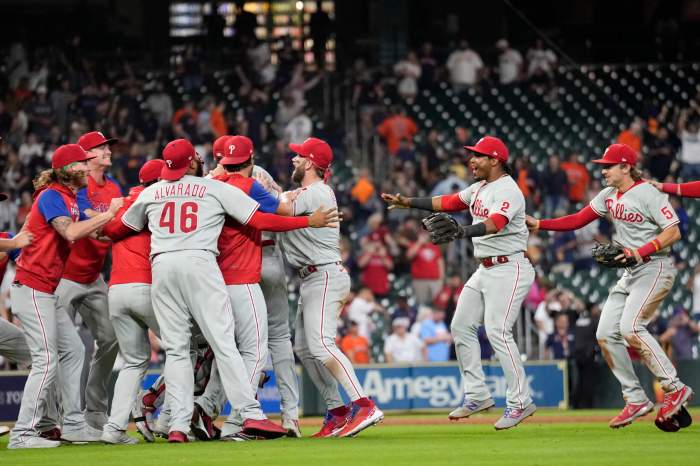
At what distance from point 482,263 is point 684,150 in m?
12.4

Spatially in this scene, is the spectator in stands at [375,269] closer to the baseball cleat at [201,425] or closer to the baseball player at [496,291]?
the baseball player at [496,291]

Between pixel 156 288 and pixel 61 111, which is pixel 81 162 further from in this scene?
pixel 61 111

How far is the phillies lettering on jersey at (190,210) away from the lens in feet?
29.6

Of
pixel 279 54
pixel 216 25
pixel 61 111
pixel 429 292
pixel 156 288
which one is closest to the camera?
pixel 156 288

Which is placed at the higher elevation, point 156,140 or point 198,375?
point 156,140

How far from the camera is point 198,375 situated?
1023 cm

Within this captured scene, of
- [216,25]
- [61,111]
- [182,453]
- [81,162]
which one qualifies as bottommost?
[182,453]

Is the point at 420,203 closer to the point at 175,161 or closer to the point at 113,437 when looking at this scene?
the point at 175,161

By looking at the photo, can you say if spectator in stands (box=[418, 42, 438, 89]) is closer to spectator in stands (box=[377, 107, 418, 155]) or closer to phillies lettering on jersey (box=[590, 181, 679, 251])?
spectator in stands (box=[377, 107, 418, 155])

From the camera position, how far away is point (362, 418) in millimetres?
9508

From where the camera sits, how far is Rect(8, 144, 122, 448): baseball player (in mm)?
9156

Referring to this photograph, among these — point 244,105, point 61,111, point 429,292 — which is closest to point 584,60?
point 244,105

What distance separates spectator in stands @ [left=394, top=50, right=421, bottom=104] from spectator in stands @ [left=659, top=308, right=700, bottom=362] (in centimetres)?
847

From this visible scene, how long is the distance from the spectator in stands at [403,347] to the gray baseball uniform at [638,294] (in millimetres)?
7575
